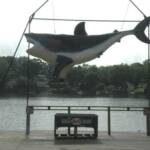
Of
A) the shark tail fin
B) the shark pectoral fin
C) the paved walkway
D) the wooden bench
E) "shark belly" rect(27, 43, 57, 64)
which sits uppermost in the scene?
the shark tail fin

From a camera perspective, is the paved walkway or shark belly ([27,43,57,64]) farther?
shark belly ([27,43,57,64])

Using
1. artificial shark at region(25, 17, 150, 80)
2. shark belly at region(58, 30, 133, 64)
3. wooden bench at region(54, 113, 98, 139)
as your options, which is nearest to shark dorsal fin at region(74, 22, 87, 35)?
artificial shark at region(25, 17, 150, 80)

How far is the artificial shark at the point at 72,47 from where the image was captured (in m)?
17.3

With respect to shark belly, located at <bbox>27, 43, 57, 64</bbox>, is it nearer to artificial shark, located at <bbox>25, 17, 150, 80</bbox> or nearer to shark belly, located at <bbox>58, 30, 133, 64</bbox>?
artificial shark, located at <bbox>25, 17, 150, 80</bbox>

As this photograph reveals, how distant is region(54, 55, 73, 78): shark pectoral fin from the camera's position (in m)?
17.3

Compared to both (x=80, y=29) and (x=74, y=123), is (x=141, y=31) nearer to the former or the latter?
(x=80, y=29)

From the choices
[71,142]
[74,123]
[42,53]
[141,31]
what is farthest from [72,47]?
[71,142]

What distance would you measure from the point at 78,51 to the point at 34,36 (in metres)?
1.45

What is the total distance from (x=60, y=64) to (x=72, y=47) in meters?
0.66

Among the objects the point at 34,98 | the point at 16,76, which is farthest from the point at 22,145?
the point at 34,98

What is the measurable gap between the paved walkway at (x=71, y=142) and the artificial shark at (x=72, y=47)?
209cm

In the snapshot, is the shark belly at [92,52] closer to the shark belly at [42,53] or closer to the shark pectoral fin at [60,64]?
the shark pectoral fin at [60,64]

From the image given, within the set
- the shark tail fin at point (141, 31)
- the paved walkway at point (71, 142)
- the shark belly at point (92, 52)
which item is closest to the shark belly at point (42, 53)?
the shark belly at point (92, 52)

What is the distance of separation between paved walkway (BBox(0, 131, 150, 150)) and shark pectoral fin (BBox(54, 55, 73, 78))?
2032mm
